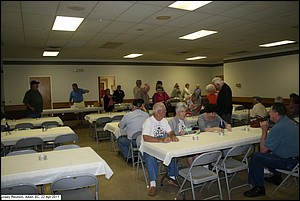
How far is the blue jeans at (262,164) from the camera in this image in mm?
2979

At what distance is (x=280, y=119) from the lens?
3.01 meters

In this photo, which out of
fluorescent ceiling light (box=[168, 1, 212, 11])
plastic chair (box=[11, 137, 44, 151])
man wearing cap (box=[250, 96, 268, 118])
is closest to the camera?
fluorescent ceiling light (box=[168, 1, 212, 11])

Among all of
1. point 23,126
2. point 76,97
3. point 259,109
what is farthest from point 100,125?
point 259,109

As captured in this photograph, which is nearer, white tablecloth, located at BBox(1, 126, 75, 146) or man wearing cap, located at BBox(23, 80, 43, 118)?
white tablecloth, located at BBox(1, 126, 75, 146)

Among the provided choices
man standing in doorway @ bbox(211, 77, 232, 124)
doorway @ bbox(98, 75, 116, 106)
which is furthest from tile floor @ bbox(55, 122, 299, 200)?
doorway @ bbox(98, 75, 116, 106)

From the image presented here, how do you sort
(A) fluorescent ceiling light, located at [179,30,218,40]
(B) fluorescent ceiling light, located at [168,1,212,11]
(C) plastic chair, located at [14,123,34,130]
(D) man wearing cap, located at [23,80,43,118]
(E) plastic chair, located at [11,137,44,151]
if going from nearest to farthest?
(B) fluorescent ceiling light, located at [168,1,212,11]
(E) plastic chair, located at [11,137,44,151]
(D) man wearing cap, located at [23,80,43,118]
(C) plastic chair, located at [14,123,34,130]
(A) fluorescent ceiling light, located at [179,30,218,40]

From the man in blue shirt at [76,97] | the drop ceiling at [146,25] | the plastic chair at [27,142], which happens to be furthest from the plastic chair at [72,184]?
the man in blue shirt at [76,97]

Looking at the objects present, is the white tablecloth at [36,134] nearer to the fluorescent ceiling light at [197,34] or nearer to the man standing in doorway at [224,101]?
the man standing in doorway at [224,101]

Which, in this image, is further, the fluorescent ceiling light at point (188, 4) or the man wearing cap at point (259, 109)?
the man wearing cap at point (259, 109)

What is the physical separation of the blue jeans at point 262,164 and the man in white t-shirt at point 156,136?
100 cm

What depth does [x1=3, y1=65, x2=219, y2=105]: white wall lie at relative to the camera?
9.24 meters

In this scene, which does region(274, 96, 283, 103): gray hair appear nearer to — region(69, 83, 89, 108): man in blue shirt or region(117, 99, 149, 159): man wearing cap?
region(117, 99, 149, 159): man wearing cap

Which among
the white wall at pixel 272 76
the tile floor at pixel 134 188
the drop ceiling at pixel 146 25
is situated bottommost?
the tile floor at pixel 134 188

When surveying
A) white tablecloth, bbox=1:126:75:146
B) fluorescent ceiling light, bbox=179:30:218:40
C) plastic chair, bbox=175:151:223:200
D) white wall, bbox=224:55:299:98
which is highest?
fluorescent ceiling light, bbox=179:30:218:40
